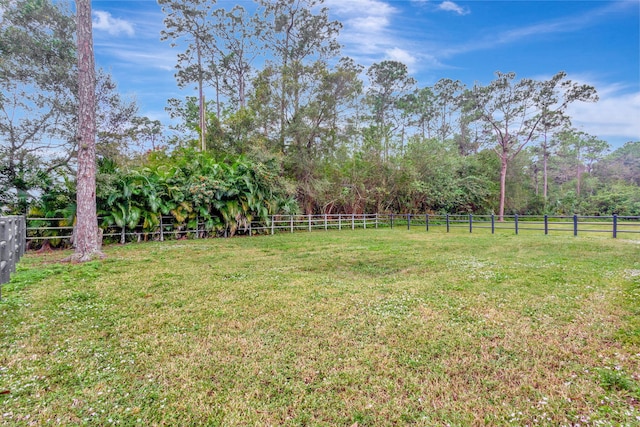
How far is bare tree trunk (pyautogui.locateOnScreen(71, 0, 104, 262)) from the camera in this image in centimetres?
638

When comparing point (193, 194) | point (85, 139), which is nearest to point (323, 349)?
point (85, 139)

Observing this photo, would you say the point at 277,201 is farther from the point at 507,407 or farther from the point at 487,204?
the point at 487,204

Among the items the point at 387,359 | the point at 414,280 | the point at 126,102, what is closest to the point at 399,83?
the point at 126,102

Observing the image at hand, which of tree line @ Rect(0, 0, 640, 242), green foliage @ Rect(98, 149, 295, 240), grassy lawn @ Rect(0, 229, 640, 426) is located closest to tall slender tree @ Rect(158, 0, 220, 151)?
tree line @ Rect(0, 0, 640, 242)

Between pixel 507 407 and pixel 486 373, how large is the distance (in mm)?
355

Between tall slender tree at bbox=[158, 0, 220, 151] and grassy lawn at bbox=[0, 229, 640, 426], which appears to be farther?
tall slender tree at bbox=[158, 0, 220, 151]

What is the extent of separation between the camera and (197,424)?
167 centimetres

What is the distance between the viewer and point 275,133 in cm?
1435

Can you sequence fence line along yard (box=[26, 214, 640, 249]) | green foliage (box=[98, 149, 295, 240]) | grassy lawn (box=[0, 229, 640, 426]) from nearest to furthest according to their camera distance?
grassy lawn (box=[0, 229, 640, 426]) < fence line along yard (box=[26, 214, 640, 249]) < green foliage (box=[98, 149, 295, 240])

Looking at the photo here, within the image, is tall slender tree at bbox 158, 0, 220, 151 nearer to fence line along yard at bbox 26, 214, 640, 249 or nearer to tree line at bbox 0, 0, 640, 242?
tree line at bbox 0, 0, 640, 242

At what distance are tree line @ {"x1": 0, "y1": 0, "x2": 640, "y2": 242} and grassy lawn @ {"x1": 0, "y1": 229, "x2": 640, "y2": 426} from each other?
19.1 ft

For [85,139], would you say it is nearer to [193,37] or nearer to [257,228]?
[257,228]

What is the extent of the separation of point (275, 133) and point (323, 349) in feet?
42.9

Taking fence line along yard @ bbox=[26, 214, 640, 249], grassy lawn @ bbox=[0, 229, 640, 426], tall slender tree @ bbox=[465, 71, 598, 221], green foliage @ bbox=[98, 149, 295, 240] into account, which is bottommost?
grassy lawn @ bbox=[0, 229, 640, 426]
